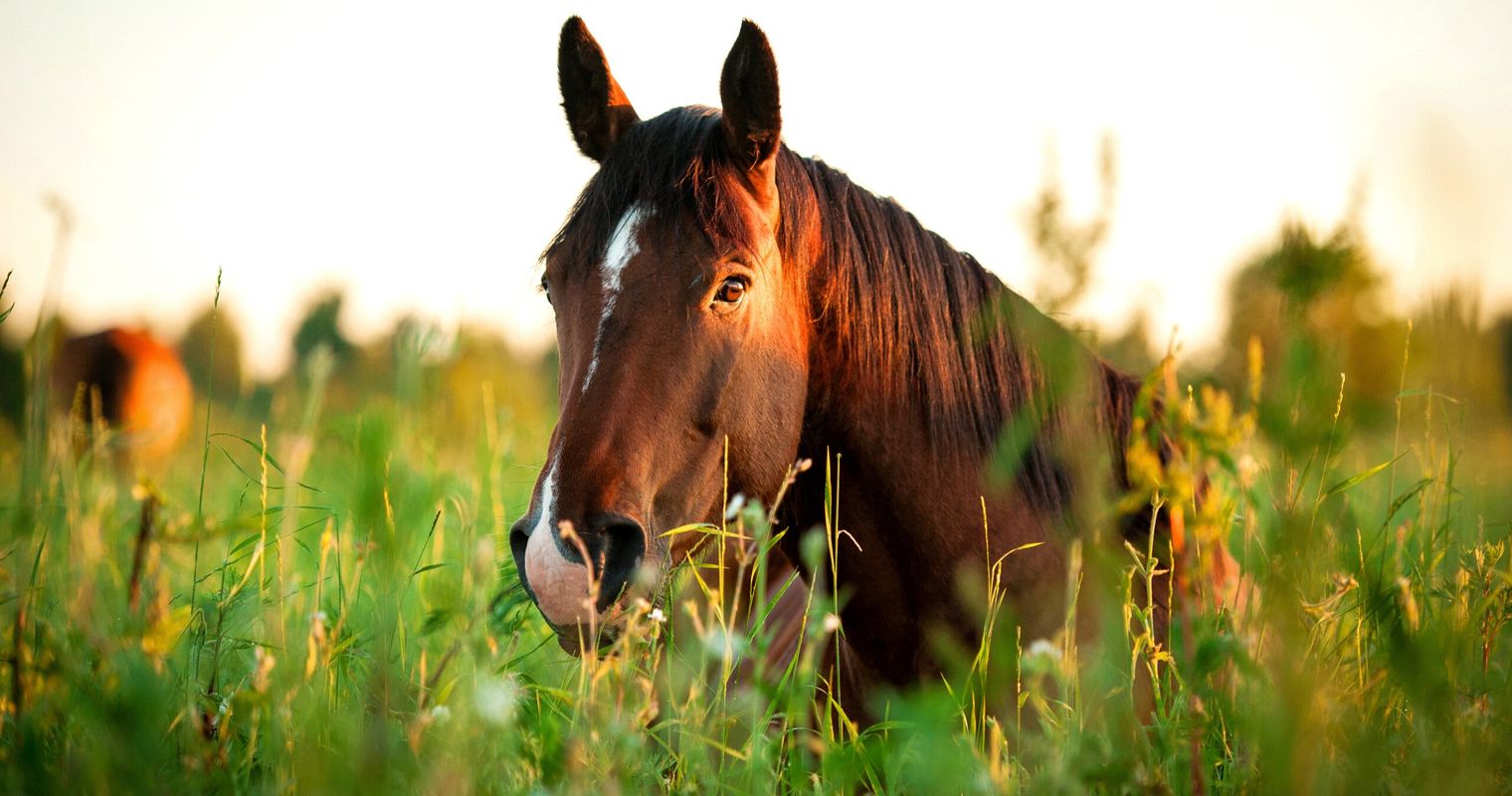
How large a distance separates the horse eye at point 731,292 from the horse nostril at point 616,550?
0.66 m

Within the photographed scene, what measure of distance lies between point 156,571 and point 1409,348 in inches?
114

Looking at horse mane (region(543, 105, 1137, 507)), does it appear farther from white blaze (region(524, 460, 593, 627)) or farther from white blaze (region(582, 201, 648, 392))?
white blaze (region(524, 460, 593, 627))

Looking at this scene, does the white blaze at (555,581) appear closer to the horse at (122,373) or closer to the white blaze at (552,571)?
the white blaze at (552,571)

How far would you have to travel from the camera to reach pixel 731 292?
245 cm

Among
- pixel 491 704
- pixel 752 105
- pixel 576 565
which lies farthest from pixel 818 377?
pixel 491 704

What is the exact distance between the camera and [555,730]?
4.63ft

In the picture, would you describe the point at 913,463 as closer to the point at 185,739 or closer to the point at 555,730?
the point at 555,730

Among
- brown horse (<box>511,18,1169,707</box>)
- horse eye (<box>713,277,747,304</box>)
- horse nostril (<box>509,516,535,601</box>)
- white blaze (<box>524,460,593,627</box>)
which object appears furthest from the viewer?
horse eye (<box>713,277,747,304</box>)

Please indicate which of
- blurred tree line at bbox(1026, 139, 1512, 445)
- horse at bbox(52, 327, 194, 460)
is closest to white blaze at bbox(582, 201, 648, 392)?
blurred tree line at bbox(1026, 139, 1512, 445)

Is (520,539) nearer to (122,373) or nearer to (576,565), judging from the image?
(576,565)

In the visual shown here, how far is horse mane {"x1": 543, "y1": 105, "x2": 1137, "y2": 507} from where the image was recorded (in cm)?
252

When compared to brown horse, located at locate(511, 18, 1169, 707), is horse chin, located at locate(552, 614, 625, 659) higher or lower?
lower

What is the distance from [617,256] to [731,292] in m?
0.31

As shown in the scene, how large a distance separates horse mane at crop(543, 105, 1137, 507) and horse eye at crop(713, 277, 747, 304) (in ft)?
0.26
